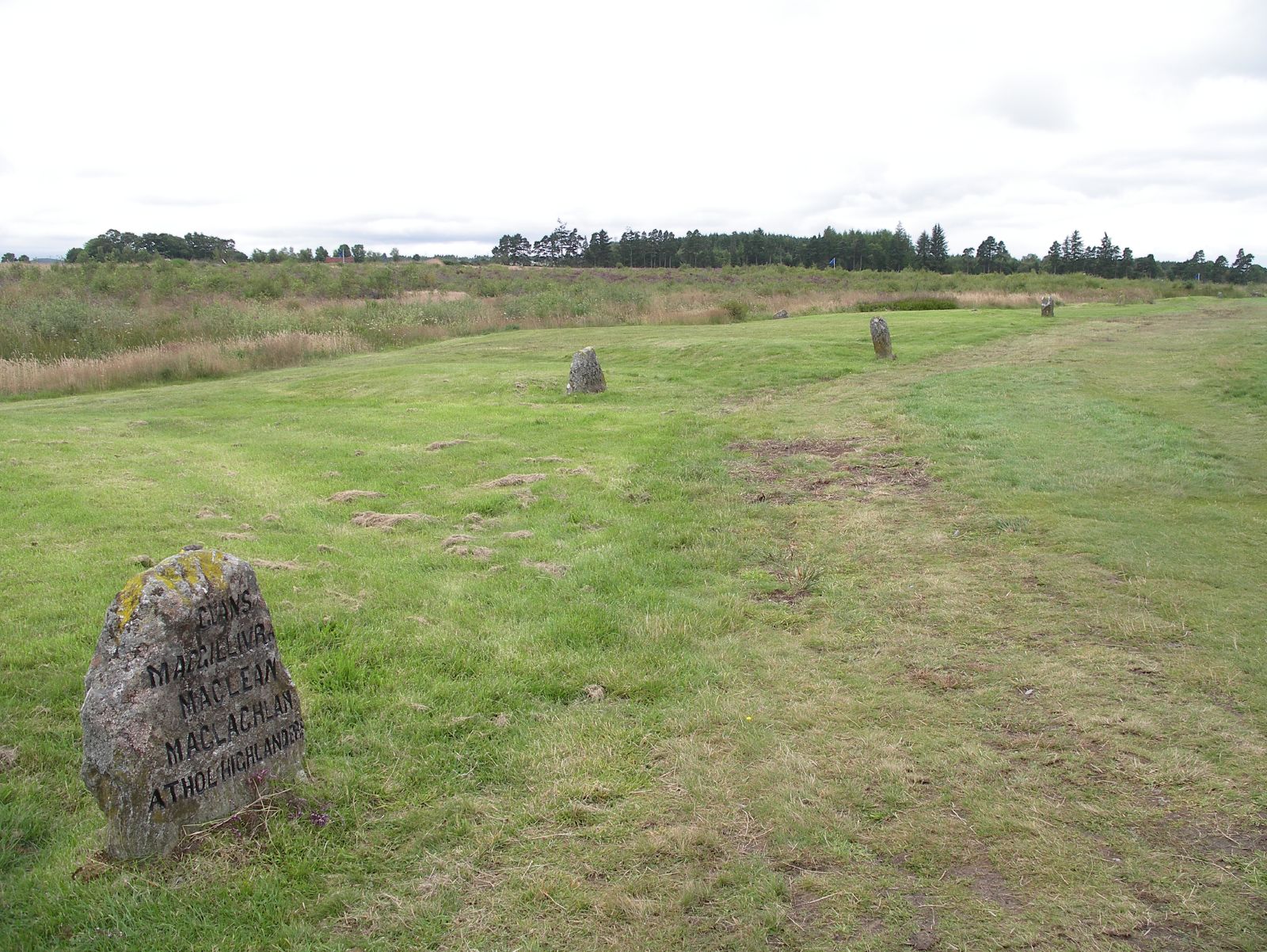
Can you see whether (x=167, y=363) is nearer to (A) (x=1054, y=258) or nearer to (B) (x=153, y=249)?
(B) (x=153, y=249)

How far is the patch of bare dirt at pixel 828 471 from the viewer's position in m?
10.1

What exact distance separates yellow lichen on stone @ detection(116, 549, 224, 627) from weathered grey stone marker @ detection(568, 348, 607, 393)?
14.3 meters

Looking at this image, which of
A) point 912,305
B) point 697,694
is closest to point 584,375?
point 697,694

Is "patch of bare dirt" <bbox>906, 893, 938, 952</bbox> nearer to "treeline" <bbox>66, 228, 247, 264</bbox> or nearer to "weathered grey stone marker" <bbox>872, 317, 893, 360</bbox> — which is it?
"weathered grey stone marker" <bbox>872, 317, 893, 360</bbox>

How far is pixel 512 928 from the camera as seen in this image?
3.42 meters

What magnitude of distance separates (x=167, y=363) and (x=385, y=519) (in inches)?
726

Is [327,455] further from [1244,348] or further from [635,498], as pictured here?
[1244,348]

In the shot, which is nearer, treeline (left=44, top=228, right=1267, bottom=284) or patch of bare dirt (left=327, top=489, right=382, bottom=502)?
patch of bare dirt (left=327, top=489, right=382, bottom=502)

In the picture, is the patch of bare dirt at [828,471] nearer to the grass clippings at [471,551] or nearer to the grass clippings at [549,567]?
the grass clippings at [549,567]

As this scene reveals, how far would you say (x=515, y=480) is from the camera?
34.5ft

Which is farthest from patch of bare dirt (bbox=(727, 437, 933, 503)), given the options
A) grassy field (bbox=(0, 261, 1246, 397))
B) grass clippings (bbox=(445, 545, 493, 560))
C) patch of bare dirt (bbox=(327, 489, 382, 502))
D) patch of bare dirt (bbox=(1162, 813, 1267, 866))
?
grassy field (bbox=(0, 261, 1246, 397))

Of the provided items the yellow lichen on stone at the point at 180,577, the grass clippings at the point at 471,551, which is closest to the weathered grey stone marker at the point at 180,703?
the yellow lichen on stone at the point at 180,577

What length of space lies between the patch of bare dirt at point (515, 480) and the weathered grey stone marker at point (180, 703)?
6237mm

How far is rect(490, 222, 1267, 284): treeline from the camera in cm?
9544
